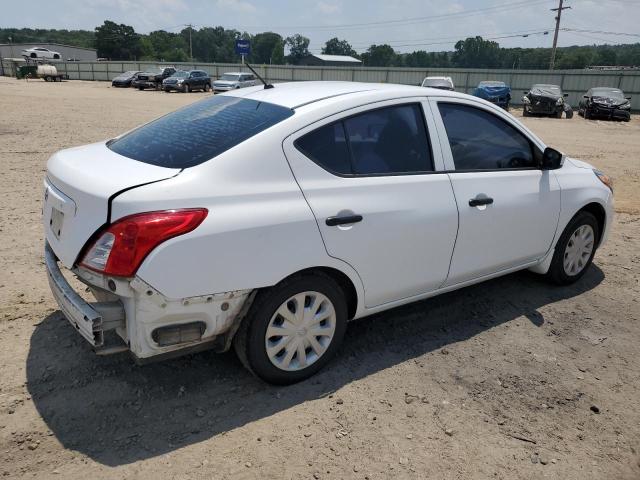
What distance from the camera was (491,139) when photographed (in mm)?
4016

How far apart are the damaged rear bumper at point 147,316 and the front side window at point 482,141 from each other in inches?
74.0

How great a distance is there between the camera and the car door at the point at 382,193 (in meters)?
3.05

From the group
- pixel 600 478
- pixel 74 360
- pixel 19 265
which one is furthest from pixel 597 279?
pixel 19 265

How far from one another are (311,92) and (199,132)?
2.61ft

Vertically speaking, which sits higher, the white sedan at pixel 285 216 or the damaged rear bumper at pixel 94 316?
the white sedan at pixel 285 216

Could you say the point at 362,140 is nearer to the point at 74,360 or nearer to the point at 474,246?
the point at 474,246

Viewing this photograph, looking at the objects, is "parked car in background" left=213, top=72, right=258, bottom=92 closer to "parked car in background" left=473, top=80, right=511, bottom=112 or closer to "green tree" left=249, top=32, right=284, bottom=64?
"parked car in background" left=473, top=80, right=511, bottom=112

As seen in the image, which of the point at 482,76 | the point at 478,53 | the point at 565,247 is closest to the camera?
the point at 565,247

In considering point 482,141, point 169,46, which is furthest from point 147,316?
point 169,46

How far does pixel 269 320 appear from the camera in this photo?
9.70ft

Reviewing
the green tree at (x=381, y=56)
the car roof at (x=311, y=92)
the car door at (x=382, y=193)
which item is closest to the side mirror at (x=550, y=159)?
the car roof at (x=311, y=92)

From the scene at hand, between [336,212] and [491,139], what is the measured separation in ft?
5.42

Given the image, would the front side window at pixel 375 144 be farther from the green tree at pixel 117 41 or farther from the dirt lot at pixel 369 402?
the green tree at pixel 117 41

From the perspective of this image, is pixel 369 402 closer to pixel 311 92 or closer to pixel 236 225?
pixel 236 225
